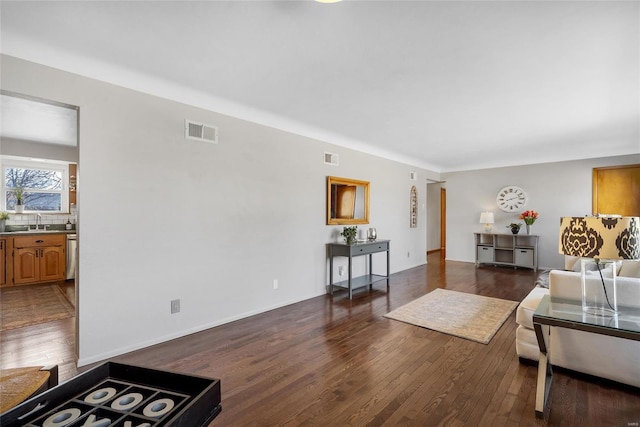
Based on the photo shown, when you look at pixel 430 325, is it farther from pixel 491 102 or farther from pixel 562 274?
pixel 491 102

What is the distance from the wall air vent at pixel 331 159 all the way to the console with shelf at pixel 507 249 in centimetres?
419

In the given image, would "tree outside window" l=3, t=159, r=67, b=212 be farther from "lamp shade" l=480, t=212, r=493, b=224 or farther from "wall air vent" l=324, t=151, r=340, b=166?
"lamp shade" l=480, t=212, r=493, b=224

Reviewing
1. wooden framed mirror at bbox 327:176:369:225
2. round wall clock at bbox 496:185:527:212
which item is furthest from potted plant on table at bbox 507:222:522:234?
wooden framed mirror at bbox 327:176:369:225

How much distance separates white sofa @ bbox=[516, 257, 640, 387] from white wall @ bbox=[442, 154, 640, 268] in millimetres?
4850

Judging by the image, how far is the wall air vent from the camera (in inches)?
182

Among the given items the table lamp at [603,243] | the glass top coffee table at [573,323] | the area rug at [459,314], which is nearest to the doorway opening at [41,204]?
the area rug at [459,314]

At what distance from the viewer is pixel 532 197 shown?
6.66 meters

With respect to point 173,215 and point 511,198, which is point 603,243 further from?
point 511,198

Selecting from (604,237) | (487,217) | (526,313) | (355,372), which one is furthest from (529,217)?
(355,372)

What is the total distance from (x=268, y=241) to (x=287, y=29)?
2.41m

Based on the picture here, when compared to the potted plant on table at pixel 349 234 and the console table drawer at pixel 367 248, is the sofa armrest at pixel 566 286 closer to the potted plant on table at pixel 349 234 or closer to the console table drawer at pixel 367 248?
the console table drawer at pixel 367 248

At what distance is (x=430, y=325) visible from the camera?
10.9ft

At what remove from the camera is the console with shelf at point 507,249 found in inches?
250

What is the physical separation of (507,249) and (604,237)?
542 cm
